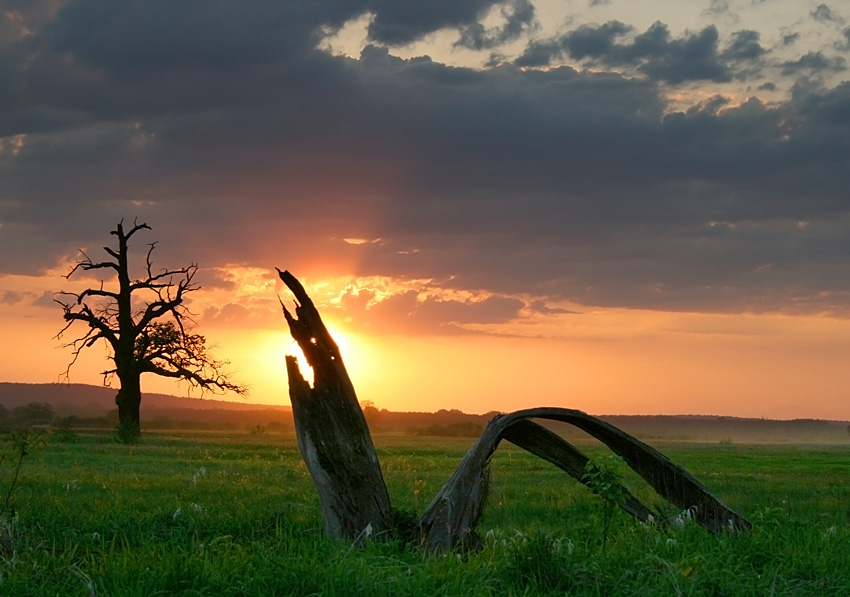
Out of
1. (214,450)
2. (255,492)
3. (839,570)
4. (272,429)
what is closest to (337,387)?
(839,570)

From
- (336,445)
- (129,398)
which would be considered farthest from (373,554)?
(129,398)

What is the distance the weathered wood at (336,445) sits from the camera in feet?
27.6

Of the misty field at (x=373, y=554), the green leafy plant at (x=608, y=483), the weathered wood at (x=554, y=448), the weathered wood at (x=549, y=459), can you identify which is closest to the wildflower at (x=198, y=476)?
the misty field at (x=373, y=554)

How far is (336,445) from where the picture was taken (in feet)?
28.1

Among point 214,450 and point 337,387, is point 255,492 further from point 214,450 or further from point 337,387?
point 214,450

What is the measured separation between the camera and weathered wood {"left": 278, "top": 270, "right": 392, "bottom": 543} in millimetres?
8414

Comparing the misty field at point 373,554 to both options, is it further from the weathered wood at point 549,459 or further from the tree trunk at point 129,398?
the tree trunk at point 129,398

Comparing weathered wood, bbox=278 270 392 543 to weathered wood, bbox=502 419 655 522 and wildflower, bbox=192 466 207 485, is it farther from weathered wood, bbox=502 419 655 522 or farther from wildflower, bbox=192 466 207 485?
wildflower, bbox=192 466 207 485

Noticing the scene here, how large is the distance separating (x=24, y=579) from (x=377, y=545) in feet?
8.75

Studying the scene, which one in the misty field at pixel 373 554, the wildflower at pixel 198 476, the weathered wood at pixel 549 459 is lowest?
the wildflower at pixel 198 476

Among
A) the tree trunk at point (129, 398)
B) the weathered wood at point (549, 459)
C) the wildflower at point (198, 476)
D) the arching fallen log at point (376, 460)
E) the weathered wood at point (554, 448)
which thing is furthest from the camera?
the tree trunk at point (129, 398)

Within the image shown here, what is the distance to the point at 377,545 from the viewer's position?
24.3 feet

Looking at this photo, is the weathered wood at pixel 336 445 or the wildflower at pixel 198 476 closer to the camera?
the weathered wood at pixel 336 445

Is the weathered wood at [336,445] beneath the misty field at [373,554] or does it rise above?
above
